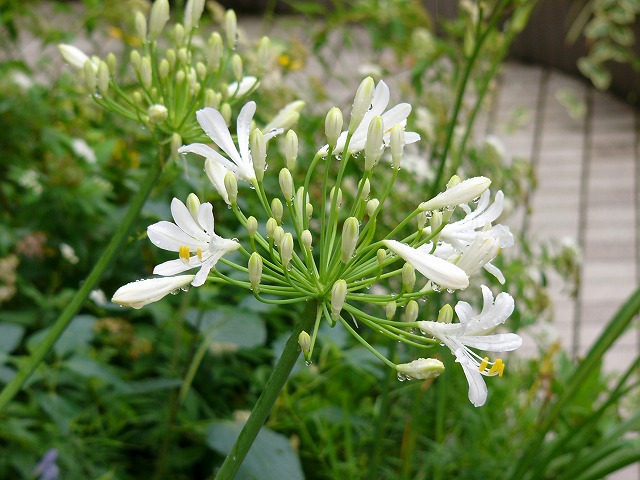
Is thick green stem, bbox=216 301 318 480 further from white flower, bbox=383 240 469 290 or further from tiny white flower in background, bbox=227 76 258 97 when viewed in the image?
tiny white flower in background, bbox=227 76 258 97

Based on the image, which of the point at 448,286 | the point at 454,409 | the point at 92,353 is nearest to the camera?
the point at 448,286

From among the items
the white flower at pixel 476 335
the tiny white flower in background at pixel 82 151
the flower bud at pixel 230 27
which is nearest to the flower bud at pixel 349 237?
the white flower at pixel 476 335

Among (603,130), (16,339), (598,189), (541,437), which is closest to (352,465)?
(541,437)

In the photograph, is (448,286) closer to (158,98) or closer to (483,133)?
(158,98)

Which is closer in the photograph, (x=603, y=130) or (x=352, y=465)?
(x=352, y=465)

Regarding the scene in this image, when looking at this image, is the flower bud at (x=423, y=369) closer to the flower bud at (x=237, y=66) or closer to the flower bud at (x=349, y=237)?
the flower bud at (x=349, y=237)

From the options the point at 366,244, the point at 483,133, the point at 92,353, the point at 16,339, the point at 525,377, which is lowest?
the point at 483,133

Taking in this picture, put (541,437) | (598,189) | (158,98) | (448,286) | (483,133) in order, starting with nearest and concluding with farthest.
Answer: (448,286) < (158,98) < (541,437) < (598,189) < (483,133)
